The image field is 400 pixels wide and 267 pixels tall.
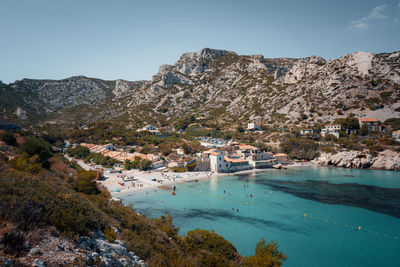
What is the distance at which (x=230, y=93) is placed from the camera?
106125 mm

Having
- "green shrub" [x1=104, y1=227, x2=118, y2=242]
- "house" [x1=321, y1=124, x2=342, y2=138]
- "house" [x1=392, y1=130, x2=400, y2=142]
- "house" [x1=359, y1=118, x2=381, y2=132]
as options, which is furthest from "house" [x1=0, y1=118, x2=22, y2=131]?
"house" [x1=359, y1=118, x2=381, y2=132]

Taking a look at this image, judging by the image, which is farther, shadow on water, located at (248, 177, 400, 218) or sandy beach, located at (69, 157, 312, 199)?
sandy beach, located at (69, 157, 312, 199)

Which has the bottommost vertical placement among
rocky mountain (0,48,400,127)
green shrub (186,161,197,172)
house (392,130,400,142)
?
green shrub (186,161,197,172)

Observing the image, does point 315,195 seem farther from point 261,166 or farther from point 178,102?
point 178,102

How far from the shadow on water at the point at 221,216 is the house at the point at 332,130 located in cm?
5055

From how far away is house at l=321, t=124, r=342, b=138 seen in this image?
61.8 metres

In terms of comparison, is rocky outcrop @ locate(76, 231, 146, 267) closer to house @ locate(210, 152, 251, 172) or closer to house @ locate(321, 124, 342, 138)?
house @ locate(210, 152, 251, 172)

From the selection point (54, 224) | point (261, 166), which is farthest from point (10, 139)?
point (261, 166)

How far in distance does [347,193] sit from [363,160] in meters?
23.4

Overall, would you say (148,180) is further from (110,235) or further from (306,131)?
(306,131)

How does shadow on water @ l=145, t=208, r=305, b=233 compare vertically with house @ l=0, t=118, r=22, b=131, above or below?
below

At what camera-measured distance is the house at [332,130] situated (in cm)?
6176

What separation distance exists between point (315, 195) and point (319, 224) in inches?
390

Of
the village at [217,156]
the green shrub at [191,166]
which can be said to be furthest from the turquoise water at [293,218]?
the village at [217,156]
